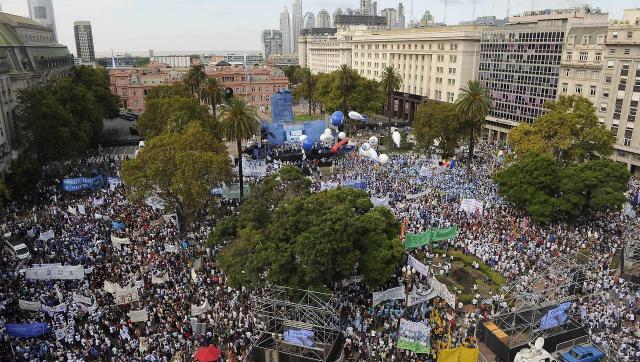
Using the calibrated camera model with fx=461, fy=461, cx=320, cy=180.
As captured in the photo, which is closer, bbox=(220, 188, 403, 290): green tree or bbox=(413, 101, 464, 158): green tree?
bbox=(220, 188, 403, 290): green tree

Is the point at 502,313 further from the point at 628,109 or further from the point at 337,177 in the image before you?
the point at 628,109

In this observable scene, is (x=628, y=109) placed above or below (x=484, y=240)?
above

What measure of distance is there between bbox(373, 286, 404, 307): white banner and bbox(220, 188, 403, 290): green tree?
100cm

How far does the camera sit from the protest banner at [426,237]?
33.5 meters

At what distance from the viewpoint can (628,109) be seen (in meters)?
54.9

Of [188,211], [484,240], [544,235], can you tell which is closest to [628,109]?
[544,235]

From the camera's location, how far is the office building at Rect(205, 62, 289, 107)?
11444cm

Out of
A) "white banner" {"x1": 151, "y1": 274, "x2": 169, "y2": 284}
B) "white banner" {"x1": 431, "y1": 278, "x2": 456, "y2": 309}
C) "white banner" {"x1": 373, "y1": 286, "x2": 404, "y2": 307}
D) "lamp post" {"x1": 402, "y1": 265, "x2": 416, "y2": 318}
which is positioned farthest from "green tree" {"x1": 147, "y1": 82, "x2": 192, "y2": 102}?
"white banner" {"x1": 431, "y1": 278, "x2": 456, "y2": 309}

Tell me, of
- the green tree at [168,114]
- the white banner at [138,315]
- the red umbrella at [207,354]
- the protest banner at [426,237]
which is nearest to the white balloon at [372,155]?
the green tree at [168,114]

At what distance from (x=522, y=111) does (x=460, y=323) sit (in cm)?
5473

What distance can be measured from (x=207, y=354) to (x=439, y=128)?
145 feet

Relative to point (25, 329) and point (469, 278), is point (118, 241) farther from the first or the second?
point (469, 278)

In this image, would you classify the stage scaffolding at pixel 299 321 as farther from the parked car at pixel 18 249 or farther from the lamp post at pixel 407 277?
the parked car at pixel 18 249

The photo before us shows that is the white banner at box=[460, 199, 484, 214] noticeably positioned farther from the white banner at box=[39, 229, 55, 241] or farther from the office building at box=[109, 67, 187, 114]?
the office building at box=[109, 67, 187, 114]
